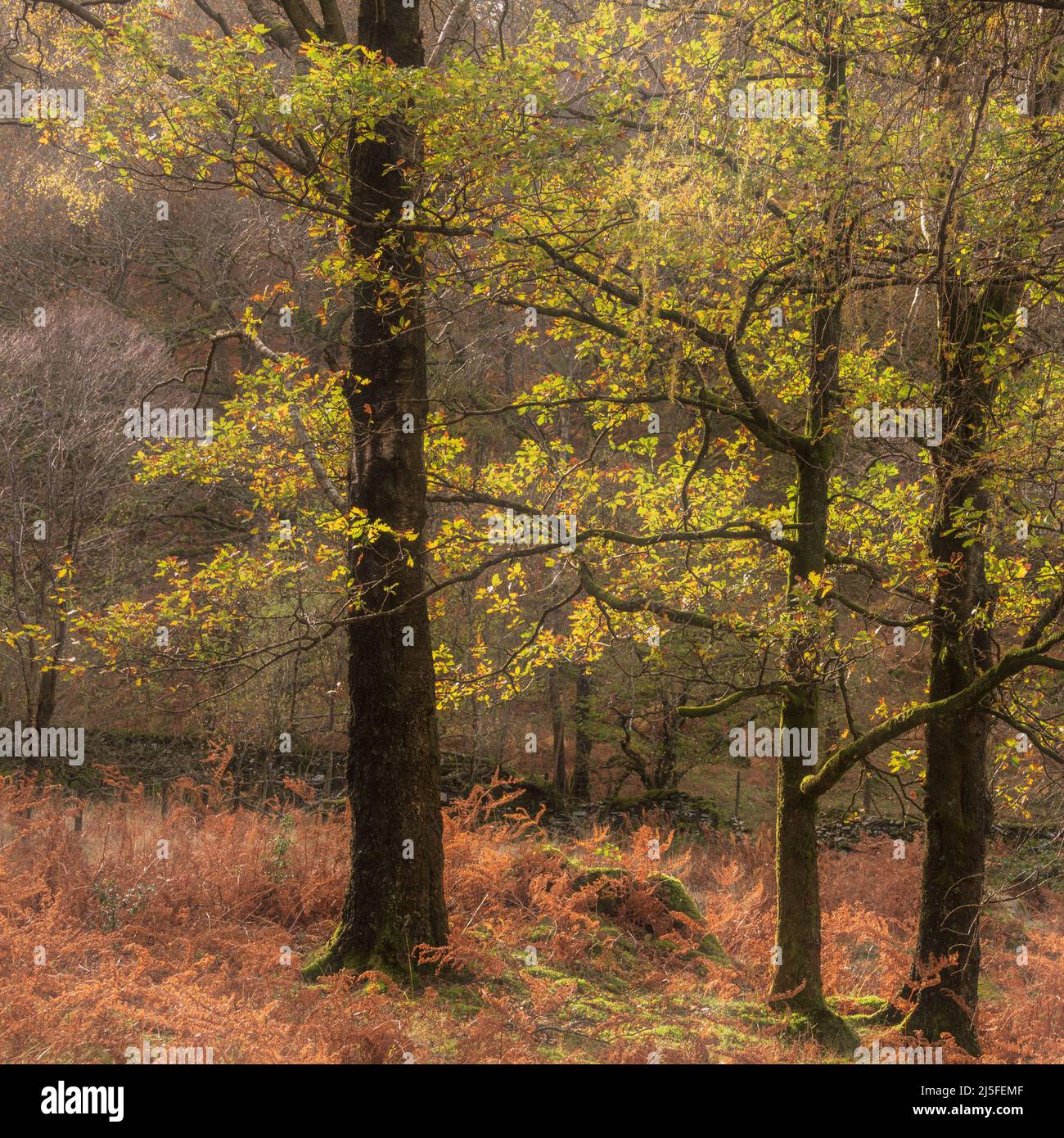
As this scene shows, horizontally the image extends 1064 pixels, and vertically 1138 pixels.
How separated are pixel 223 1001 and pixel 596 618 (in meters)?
4.03

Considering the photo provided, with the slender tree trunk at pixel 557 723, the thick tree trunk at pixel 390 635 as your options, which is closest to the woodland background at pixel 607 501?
the thick tree trunk at pixel 390 635

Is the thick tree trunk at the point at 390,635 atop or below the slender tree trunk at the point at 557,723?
atop

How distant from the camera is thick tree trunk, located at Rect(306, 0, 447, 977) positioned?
6.95 meters

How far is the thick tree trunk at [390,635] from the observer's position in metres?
6.95

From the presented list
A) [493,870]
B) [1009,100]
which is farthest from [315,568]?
[1009,100]

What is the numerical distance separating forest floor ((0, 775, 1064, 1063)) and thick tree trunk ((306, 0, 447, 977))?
1.48ft

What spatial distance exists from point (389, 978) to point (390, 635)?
2234 mm

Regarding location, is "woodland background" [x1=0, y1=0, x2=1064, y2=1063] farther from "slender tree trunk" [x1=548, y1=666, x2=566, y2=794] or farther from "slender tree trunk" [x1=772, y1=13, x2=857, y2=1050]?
"slender tree trunk" [x1=548, y1=666, x2=566, y2=794]

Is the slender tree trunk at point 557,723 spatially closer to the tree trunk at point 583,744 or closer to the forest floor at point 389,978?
the tree trunk at point 583,744

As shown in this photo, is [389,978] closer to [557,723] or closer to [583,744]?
[557,723]

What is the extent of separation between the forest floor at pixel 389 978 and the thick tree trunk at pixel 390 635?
17.8 inches

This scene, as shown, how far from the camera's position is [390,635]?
23.3 ft

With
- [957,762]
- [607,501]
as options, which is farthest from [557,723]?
[957,762]

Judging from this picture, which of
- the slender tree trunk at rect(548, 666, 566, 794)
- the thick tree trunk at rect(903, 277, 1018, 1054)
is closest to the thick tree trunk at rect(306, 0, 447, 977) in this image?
the thick tree trunk at rect(903, 277, 1018, 1054)
